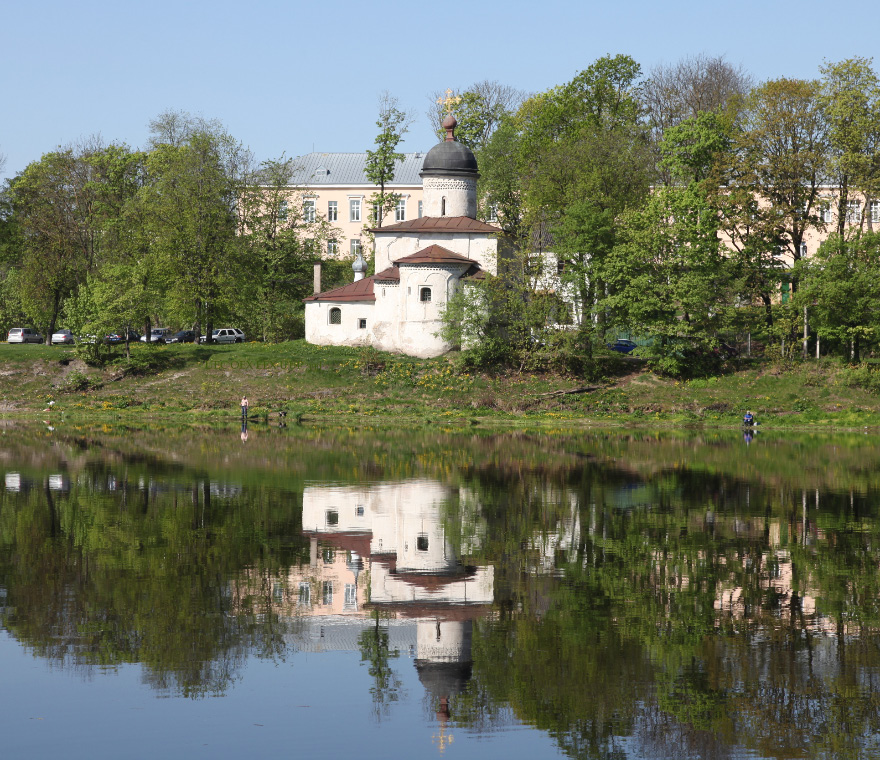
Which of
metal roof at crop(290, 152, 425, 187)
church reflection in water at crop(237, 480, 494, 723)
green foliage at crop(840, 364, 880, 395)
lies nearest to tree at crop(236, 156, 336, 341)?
metal roof at crop(290, 152, 425, 187)

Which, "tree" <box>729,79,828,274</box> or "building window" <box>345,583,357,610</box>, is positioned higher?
"tree" <box>729,79,828,274</box>

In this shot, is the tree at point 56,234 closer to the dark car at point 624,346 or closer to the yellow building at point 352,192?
the yellow building at point 352,192

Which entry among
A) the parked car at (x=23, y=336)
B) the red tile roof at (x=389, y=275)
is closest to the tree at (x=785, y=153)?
the red tile roof at (x=389, y=275)

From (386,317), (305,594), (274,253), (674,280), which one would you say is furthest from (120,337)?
(305,594)

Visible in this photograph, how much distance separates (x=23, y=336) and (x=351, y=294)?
28463 mm

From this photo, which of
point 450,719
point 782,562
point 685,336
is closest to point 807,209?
point 685,336

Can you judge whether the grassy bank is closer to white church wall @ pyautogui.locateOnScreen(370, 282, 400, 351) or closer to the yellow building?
white church wall @ pyautogui.locateOnScreen(370, 282, 400, 351)

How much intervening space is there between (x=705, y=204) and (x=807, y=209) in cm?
490

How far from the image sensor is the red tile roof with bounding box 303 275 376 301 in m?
61.0

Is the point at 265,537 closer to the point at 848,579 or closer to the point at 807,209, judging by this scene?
the point at 848,579

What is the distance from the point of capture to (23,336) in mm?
77250

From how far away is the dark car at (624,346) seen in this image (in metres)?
58.5

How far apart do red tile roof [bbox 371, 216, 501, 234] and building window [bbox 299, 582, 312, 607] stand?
4501 cm

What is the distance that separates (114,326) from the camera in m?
57.4
